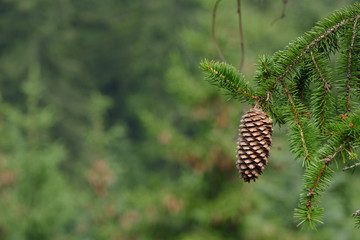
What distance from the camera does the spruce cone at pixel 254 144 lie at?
49.9 inches

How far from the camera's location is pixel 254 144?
1.28m

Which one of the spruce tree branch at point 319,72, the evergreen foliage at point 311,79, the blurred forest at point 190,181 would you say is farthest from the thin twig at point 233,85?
the blurred forest at point 190,181

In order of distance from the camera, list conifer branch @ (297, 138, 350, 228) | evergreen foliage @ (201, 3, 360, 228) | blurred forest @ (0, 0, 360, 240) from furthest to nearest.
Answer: blurred forest @ (0, 0, 360, 240) → evergreen foliage @ (201, 3, 360, 228) → conifer branch @ (297, 138, 350, 228)

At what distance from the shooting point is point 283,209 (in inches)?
313

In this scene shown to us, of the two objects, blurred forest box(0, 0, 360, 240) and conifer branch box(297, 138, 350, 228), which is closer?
conifer branch box(297, 138, 350, 228)

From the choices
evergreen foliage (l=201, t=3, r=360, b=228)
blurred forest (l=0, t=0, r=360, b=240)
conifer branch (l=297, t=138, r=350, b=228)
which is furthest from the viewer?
blurred forest (l=0, t=0, r=360, b=240)

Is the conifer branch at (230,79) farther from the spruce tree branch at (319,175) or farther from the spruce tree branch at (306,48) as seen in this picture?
the spruce tree branch at (319,175)

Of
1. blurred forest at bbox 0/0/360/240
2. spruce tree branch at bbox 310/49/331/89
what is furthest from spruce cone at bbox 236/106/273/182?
blurred forest at bbox 0/0/360/240

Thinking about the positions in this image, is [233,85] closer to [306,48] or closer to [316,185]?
[306,48]

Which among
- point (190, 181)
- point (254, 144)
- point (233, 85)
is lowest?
point (254, 144)

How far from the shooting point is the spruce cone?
127cm

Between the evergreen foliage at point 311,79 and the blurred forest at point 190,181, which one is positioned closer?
the evergreen foliage at point 311,79

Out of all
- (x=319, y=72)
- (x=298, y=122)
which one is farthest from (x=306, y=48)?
(x=298, y=122)

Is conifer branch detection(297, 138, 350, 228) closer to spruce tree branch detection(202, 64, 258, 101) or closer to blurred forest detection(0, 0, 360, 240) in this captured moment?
spruce tree branch detection(202, 64, 258, 101)
